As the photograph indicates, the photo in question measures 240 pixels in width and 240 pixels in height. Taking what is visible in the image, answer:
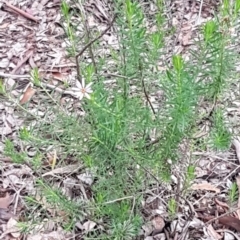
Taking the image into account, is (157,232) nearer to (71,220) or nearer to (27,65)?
(71,220)

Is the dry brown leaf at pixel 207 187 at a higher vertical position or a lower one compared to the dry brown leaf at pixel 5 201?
higher

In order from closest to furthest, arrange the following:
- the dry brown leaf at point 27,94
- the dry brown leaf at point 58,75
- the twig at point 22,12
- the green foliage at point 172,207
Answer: the green foliage at point 172,207, the dry brown leaf at point 27,94, the dry brown leaf at point 58,75, the twig at point 22,12

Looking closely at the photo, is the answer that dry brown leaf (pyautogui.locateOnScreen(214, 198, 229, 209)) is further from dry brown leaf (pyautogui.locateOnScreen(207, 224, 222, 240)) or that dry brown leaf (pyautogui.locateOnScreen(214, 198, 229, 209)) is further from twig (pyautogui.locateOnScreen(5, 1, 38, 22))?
twig (pyautogui.locateOnScreen(5, 1, 38, 22))

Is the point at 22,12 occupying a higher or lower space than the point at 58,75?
higher

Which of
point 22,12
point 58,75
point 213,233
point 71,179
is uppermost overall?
point 22,12

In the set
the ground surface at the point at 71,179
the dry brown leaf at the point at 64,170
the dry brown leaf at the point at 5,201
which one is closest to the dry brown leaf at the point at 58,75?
the ground surface at the point at 71,179

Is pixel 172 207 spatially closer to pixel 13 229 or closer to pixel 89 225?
pixel 89 225

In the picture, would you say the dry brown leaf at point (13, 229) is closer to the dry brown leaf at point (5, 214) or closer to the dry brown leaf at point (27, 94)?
the dry brown leaf at point (5, 214)

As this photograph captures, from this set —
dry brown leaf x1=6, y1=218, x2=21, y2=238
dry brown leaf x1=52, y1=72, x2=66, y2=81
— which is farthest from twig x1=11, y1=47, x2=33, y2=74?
dry brown leaf x1=6, y1=218, x2=21, y2=238

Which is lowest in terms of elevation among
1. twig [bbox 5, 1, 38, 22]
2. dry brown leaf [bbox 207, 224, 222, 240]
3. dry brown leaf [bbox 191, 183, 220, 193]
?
dry brown leaf [bbox 207, 224, 222, 240]

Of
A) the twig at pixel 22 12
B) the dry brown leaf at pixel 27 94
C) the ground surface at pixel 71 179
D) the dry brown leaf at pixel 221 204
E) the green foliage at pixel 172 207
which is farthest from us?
the twig at pixel 22 12

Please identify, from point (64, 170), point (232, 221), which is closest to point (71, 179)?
point (64, 170)

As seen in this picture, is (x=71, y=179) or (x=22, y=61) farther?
(x=22, y=61)

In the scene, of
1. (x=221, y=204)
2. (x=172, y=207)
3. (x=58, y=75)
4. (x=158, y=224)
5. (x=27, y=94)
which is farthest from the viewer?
(x=58, y=75)
